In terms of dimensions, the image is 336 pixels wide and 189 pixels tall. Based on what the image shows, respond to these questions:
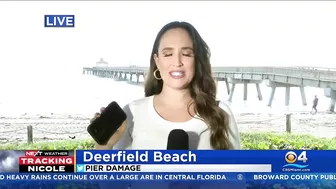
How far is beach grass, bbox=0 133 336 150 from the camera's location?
14.0 ft

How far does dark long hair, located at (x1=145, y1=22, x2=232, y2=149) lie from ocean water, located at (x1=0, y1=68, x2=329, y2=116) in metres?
0.22

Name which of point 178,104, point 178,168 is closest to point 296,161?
point 178,168

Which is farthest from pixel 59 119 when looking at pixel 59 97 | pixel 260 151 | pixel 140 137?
pixel 260 151

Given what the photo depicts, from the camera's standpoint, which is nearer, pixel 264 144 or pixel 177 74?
pixel 177 74

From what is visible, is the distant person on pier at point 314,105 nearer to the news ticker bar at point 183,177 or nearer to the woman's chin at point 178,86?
the news ticker bar at point 183,177

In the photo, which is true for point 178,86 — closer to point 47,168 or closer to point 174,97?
point 174,97

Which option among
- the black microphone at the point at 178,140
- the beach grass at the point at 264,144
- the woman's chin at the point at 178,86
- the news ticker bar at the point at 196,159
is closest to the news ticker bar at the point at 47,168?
the news ticker bar at the point at 196,159

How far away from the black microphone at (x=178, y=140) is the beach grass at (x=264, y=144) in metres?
0.53

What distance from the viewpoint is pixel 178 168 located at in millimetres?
4113

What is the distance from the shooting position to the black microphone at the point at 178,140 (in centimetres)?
387

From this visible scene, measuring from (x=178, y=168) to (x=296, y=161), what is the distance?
0.86 m

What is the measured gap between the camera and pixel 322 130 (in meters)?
4.35

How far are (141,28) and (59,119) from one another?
942 millimetres

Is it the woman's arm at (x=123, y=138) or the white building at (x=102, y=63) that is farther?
the white building at (x=102, y=63)
